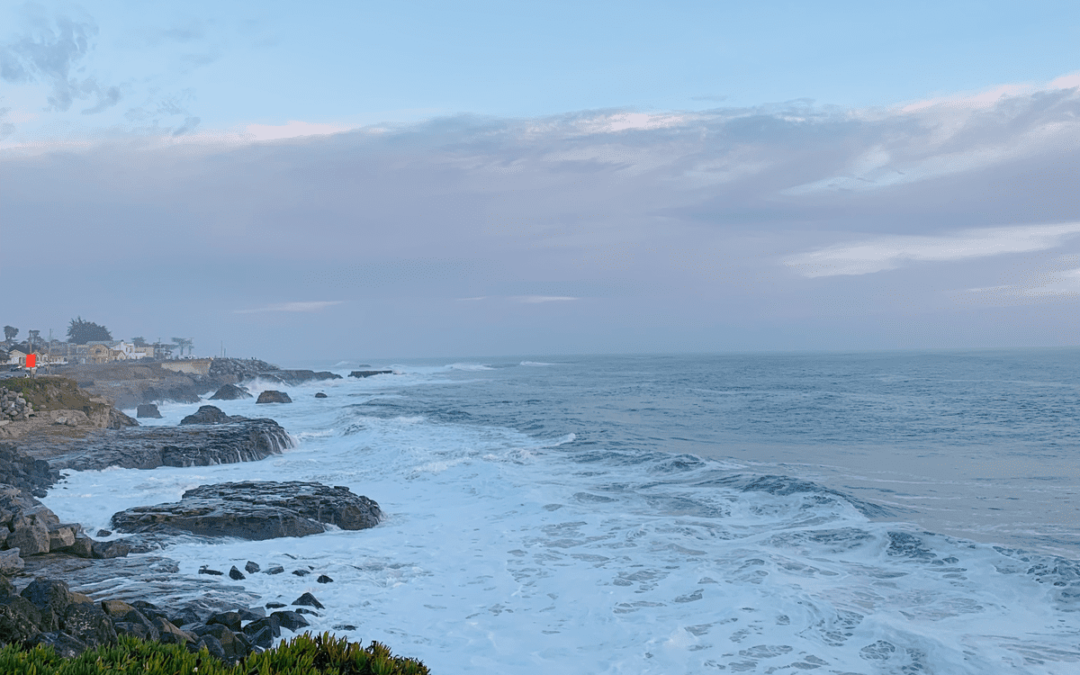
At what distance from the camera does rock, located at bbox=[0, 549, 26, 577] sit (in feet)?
38.1

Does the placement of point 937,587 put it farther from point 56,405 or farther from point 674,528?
point 56,405

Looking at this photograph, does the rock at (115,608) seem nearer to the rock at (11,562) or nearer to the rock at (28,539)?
the rock at (11,562)

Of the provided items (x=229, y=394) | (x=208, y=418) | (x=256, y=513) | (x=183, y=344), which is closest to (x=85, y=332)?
(x=183, y=344)

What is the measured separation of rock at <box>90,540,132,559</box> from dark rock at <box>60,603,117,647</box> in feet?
18.9

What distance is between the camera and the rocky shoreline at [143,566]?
841 centimetres

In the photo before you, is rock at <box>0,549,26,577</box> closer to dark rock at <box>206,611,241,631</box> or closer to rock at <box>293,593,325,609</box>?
dark rock at <box>206,611,241,631</box>

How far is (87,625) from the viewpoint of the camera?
27.6ft

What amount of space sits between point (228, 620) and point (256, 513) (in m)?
7.41

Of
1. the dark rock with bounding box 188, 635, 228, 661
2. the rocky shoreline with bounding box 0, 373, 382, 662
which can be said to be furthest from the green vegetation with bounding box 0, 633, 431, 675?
the dark rock with bounding box 188, 635, 228, 661

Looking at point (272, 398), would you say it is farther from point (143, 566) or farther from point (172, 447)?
point (143, 566)

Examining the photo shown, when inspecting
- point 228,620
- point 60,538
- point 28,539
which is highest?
point 28,539

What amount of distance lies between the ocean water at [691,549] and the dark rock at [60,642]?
3.72 m

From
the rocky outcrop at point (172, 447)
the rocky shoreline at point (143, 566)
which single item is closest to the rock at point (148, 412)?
the rocky outcrop at point (172, 447)

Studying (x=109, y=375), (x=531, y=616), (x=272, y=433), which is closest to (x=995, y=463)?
(x=531, y=616)
